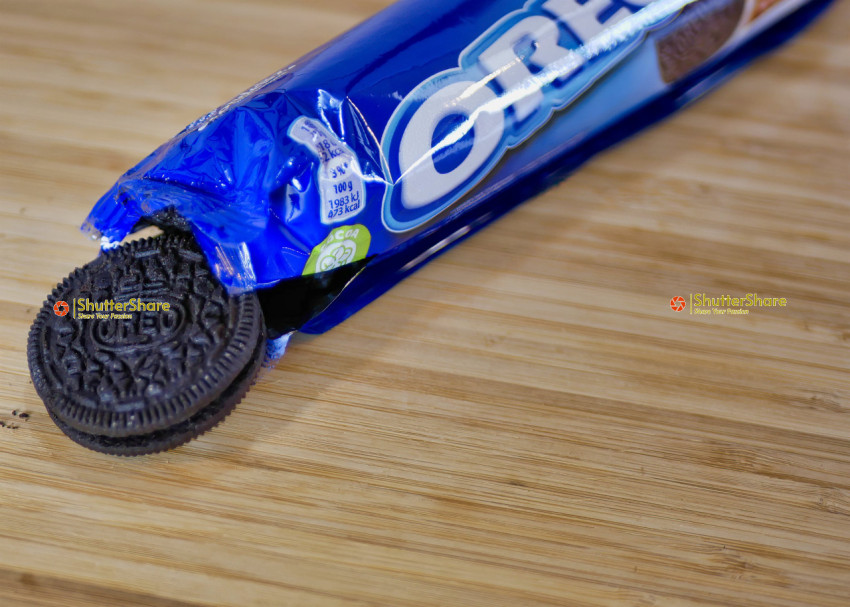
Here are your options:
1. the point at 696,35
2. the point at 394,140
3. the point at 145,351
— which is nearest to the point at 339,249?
→ the point at 394,140

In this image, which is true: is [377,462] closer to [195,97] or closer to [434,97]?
[434,97]

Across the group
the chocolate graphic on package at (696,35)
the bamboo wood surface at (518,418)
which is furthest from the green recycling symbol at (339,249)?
the chocolate graphic on package at (696,35)

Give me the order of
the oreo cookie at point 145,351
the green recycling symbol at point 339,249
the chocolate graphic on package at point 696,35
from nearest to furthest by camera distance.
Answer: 1. the oreo cookie at point 145,351
2. the green recycling symbol at point 339,249
3. the chocolate graphic on package at point 696,35

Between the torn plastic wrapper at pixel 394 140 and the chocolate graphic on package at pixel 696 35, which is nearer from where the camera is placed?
the torn plastic wrapper at pixel 394 140

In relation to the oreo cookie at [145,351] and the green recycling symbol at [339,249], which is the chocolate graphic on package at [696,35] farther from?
the oreo cookie at [145,351]

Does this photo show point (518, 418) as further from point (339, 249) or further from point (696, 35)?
point (696, 35)

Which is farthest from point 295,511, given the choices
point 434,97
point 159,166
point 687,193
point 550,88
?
point 687,193

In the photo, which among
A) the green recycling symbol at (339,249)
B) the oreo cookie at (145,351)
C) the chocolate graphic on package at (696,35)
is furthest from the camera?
the chocolate graphic on package at (696,35)
